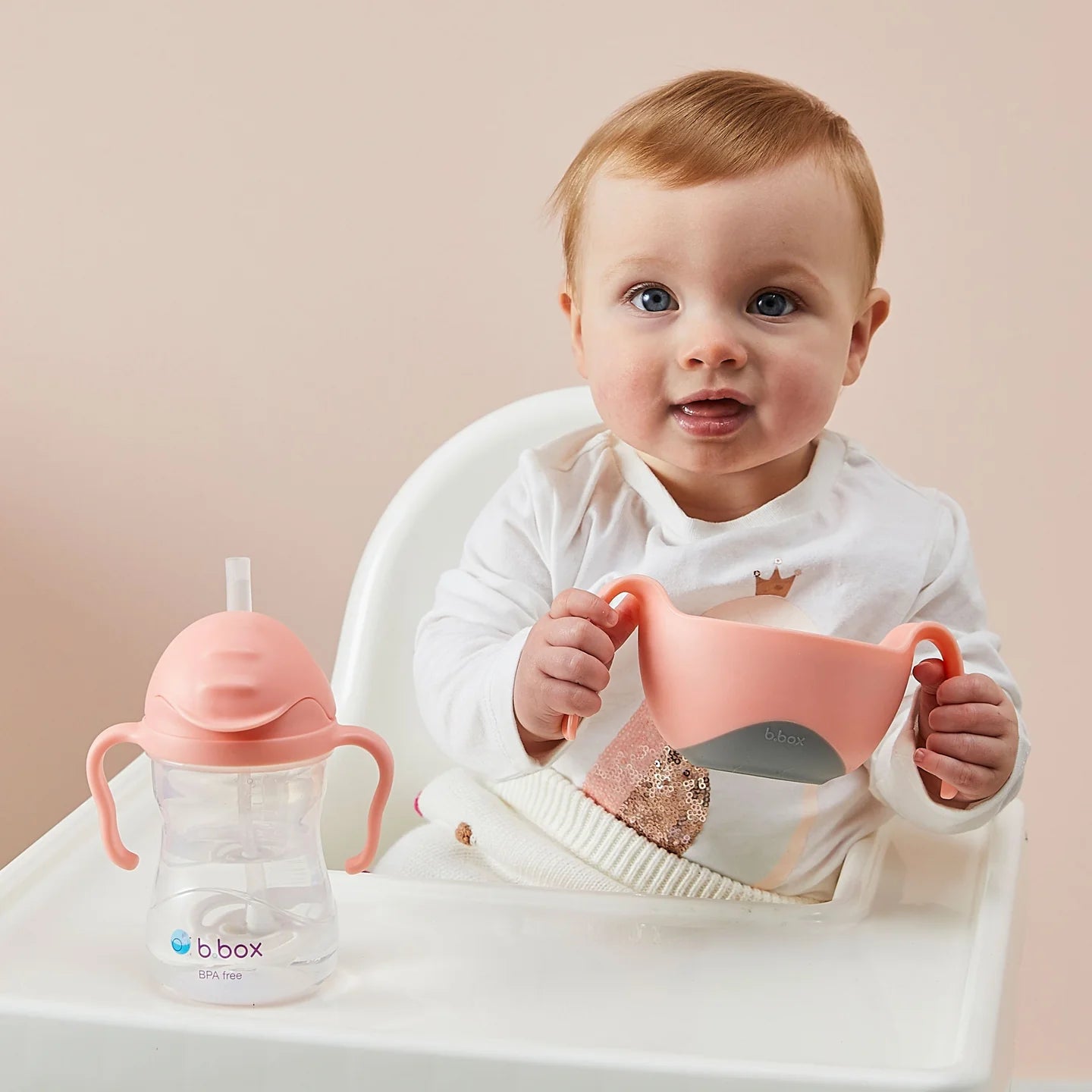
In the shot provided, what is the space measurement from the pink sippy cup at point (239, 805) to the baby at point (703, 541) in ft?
0.40

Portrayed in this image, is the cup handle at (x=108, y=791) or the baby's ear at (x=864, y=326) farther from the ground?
the baby's ear at (x=864, y=326)

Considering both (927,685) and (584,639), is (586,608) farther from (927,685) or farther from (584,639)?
(927,685)

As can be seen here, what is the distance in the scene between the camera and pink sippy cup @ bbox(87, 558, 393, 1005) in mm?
569

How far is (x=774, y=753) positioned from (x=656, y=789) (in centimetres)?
21

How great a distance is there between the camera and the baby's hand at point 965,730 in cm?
68

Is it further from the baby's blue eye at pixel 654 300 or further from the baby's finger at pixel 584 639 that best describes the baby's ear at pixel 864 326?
the baby's finger at pixel 584 639

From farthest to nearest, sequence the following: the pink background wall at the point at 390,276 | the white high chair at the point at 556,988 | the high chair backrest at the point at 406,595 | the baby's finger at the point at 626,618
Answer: the pink background wall at the point at 390,276 → the high chair backrest at the point at 406,595 → the baby's finger at the point at 626,618 → the white high chair at the point at 556,988

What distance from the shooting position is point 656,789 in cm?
80

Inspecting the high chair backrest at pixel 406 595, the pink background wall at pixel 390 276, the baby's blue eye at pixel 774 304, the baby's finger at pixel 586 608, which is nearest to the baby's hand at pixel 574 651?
the baby's finger at pixel 586 608

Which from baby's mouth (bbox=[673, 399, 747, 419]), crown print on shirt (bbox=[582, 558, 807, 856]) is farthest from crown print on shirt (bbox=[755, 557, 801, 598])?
baby's mouth (bbox=[673, 399, 747, 419])

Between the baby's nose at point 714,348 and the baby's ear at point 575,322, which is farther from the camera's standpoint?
the baby's ear at point 575,322

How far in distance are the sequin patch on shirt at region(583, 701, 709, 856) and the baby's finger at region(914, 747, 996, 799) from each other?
0.48ft

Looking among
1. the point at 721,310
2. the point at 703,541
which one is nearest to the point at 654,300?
the point at 721,310

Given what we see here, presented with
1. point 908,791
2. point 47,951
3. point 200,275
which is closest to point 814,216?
point 908,791
